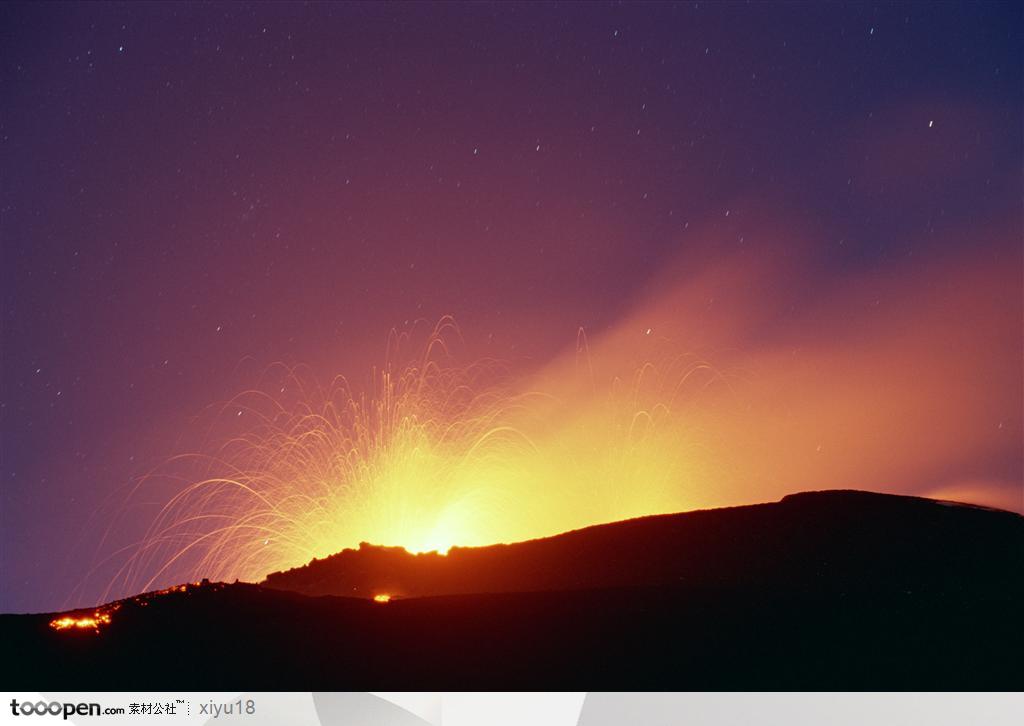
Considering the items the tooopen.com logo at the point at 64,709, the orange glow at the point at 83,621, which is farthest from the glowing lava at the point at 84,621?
the tooopen.com logo at the point at 64,709

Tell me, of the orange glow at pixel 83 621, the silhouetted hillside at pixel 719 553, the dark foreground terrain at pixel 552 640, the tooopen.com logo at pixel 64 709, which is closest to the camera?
the tooopen.com logo at pixel 64 709

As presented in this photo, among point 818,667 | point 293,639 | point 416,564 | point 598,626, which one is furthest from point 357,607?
point 416,564

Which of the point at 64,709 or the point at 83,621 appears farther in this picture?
the point at 83,621

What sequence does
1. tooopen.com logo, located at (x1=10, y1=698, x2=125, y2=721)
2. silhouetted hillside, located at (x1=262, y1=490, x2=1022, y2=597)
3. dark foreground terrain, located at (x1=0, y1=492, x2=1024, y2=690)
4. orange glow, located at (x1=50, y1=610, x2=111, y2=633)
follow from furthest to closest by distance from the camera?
silhouetted hillside, located at (x1=262, y1=490, x2=1022, y2=597)
orange glow, located at (x1=50, y1=610, x2=111, y2=633)
dark foreground terrain, located at (x1=0, y1=492, x2=1024, y2=690)
tooopen.com logo, located at (x1=10, y1=698, x2=125, y2=721)

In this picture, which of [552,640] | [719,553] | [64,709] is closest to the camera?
[64,709]

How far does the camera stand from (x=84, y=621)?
1498 centimetres

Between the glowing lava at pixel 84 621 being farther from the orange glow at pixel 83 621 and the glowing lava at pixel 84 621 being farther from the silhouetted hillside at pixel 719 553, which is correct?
the silhouetted hillside at pixel 719 553

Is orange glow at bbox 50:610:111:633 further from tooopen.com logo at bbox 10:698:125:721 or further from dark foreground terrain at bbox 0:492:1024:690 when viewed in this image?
tooopen.com logo at bbox 10:698:125:721

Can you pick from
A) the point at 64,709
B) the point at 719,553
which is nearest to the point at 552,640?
the point at 64,709

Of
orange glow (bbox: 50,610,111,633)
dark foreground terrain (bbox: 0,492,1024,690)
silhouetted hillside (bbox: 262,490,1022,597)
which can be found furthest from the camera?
silhouetted hillside (bbox: 262,490,1022,597)

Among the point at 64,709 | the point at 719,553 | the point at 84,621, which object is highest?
the point at 719,553

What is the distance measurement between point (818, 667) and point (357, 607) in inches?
299

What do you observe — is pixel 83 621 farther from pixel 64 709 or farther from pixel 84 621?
pixel 64 709

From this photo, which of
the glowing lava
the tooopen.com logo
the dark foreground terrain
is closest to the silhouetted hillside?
the dark foreground terrain
